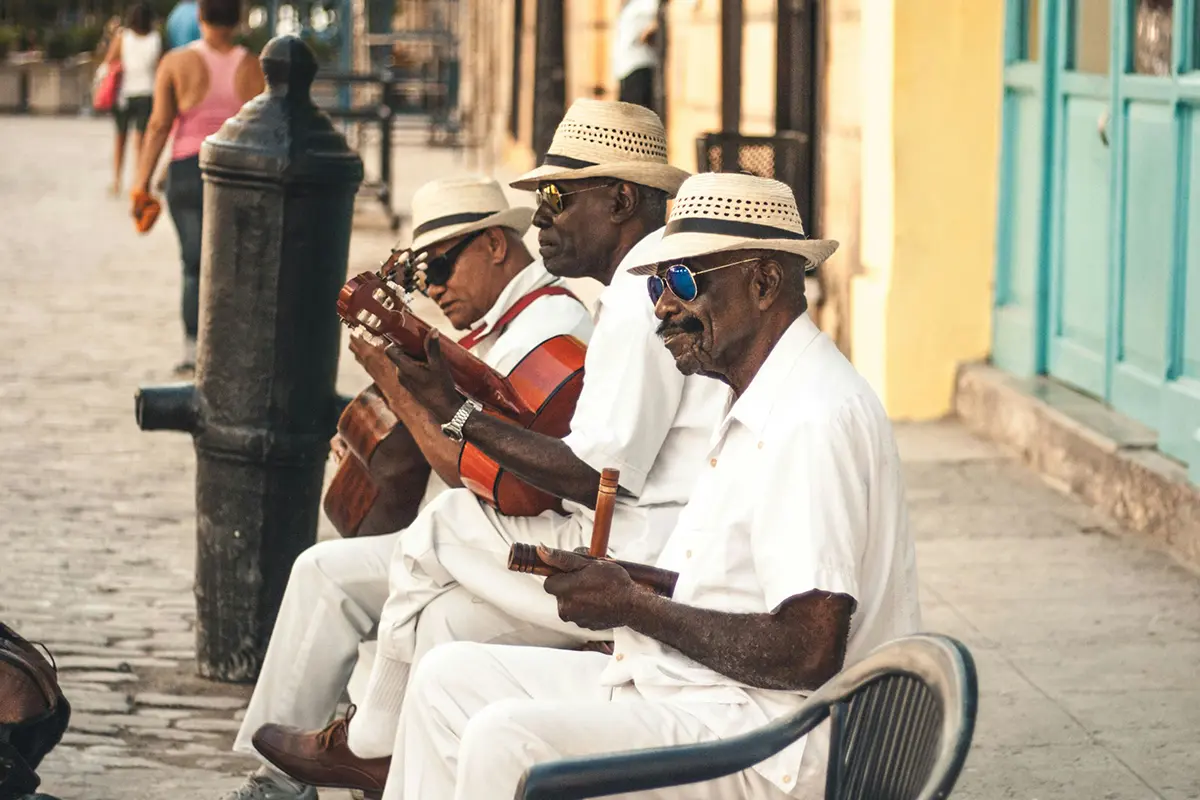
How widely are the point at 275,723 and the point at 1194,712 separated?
7.17 feet

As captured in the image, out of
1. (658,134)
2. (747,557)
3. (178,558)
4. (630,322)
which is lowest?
(178,558)

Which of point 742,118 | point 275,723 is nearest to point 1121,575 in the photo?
point 275,723

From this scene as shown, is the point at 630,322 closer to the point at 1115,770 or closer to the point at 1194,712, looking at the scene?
the point at 1115,770

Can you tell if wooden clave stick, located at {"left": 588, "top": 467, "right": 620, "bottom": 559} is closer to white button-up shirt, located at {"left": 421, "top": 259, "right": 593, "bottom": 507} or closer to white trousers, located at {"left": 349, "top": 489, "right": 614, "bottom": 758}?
white trousers, located at {"left": 349, "top": 489, "right": 614, "bottom": 758}

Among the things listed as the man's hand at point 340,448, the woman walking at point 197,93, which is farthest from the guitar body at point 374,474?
the woman walking at point 197,93

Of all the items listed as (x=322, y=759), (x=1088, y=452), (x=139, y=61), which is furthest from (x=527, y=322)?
(x=139, y=61)

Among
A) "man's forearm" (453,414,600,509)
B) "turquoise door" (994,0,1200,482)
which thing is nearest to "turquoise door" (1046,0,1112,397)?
"turquoise door" (994,0,1200,482)

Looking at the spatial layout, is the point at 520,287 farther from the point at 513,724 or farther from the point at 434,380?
the point at 513,724

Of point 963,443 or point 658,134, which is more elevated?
point 658,134

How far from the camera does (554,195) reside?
4.18m

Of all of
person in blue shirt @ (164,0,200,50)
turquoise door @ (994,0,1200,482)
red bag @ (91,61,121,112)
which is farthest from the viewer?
red bag @ (91,61,121,112)

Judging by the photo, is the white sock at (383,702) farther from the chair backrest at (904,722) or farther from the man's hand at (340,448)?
the chair backrest at (904,722)

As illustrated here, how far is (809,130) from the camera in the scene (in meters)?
9.72

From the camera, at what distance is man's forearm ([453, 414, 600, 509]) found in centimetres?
375
